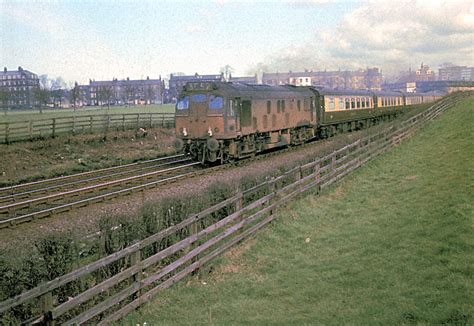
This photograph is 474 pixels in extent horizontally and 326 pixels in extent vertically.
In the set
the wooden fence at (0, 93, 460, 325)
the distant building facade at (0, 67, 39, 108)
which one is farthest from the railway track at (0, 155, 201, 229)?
the distant building facade at (0, 67, 39, 108)

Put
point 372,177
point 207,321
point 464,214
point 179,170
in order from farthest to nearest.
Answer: point 179,170 → point 372,177 → point 464,214 → point 207,321

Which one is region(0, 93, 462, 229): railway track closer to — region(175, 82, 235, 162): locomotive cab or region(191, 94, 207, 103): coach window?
region(175, 82, 235, 162): locomotive cab

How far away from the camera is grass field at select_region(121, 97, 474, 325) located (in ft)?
22.7

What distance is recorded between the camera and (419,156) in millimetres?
21094

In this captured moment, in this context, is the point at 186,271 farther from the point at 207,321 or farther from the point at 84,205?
the point at 84,205

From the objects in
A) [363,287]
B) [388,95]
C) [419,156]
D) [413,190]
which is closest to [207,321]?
[363,287]

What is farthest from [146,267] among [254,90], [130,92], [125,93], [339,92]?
[125,93]

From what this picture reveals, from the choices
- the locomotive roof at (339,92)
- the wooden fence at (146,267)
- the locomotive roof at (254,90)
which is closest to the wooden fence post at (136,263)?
the wooden fence at (146,267)

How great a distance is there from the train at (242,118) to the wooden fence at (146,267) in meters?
7.90

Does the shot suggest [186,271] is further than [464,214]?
No

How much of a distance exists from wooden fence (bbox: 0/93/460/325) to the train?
7.90m

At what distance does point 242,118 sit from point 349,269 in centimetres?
1418

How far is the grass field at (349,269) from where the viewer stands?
6.91 metres

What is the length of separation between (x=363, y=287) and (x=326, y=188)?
782 centimetres
